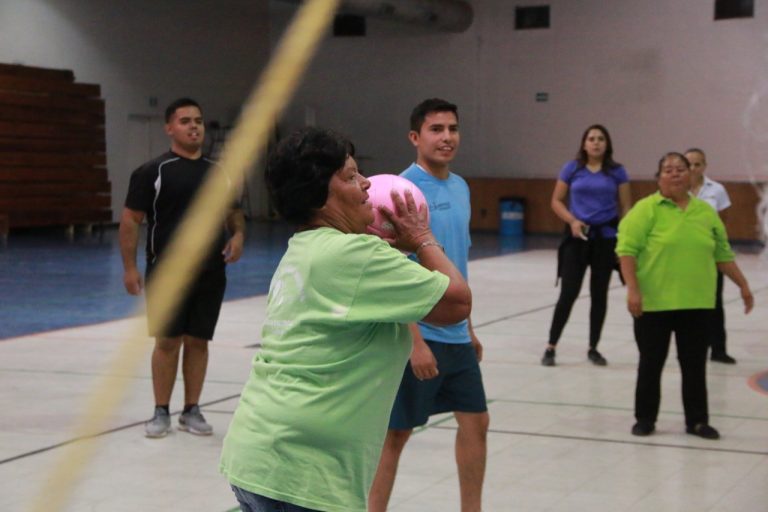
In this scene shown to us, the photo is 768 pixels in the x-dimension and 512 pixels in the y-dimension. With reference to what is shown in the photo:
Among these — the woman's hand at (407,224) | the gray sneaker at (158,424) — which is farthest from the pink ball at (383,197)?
the gray sneaker at (158,424)

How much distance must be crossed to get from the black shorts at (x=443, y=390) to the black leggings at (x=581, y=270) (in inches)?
186

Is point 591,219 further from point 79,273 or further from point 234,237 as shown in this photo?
point 79,273

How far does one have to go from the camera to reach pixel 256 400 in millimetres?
2896

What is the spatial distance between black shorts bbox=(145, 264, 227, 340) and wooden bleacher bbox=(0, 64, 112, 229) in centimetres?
1615

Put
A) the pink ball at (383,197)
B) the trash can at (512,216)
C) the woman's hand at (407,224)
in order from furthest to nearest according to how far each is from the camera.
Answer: the trash can at (512,216)
the pink ball at (383,197)
the woman's hand at (407,224)

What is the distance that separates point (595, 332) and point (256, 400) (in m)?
6.93

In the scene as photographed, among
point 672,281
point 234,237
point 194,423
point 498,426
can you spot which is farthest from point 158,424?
point 672,281

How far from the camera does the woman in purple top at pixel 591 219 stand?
366 inches

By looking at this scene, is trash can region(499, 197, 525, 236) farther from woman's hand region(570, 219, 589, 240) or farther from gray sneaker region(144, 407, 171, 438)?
gray sneaker region(144, 407, 171, 438)

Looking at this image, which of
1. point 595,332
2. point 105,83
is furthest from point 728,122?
point 595,332

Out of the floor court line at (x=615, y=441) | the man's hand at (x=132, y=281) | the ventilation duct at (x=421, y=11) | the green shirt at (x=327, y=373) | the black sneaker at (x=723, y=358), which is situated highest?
the ventilation duct at (x=421, y=11)

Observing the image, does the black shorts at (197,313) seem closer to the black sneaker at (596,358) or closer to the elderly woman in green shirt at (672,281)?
the elderly woman in green shirt at (672,281)

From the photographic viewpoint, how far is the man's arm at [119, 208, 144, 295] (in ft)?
22.2

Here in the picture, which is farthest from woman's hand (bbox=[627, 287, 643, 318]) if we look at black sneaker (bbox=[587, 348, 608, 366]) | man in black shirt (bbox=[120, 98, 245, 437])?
black sneaker (bbox=[587, 348, 608, 366])
